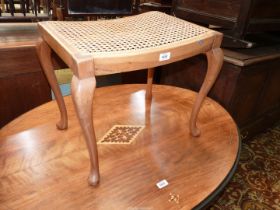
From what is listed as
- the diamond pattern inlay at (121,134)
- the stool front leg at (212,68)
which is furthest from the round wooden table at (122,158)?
the stool front leg at (212,68)

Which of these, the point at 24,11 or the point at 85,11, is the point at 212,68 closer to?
the point at 85,11

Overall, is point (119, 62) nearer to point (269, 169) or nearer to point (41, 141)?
point (41, 141)

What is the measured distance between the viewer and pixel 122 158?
74 cm

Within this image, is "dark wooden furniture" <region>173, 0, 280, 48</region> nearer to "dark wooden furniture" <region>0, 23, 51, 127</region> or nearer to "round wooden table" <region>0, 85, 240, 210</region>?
"round wooden table" <region>0, 85, 240, 210</region>

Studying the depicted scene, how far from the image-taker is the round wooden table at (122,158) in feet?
1.98

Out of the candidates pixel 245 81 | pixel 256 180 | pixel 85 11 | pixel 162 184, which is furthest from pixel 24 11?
pixel 256 180

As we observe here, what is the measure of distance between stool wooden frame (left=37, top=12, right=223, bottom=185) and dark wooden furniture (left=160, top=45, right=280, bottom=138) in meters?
0.38

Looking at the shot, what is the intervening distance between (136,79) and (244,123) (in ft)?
2.45

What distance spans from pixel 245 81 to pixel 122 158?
71 cm

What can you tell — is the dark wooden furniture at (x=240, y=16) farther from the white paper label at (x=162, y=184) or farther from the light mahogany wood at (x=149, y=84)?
the white paper label at (x=162, y=184)

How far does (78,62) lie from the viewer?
0.46 metres

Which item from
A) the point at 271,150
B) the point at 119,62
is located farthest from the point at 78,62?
the point at 271,150

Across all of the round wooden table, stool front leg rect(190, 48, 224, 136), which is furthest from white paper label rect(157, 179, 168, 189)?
stool front leg rect(190, 48, 224, 136)

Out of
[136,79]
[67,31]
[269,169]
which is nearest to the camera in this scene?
[67,31]
